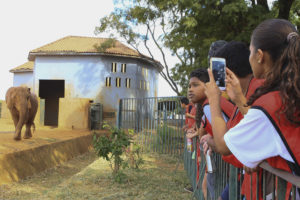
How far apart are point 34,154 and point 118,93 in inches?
547

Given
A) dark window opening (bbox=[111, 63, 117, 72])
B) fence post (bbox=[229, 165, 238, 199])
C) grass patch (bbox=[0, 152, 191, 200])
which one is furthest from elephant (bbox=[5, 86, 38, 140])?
dark window opening (bbox=[111, 63, 117, 72])

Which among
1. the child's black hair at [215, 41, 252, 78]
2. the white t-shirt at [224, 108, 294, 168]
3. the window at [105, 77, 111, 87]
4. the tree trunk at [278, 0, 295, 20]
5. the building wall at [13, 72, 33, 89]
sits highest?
the tree trunk at [278, 0, 295, 20]

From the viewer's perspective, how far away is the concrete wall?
15711mm

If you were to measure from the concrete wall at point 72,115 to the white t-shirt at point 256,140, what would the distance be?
15.0m

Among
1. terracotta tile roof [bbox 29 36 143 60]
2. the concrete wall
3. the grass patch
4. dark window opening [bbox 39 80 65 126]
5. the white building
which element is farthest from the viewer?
dark window opening [bbox 39 80 65 126]

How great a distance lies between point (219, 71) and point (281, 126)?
0.64m

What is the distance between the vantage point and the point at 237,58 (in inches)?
80.0

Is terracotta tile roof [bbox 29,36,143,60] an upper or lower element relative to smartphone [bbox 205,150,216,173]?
upper

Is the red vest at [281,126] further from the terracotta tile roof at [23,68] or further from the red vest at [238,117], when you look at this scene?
the terracotta tile roof at [23,68]

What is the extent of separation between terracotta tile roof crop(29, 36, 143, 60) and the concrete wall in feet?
18.0

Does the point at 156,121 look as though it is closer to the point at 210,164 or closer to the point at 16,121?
the point at 16,121

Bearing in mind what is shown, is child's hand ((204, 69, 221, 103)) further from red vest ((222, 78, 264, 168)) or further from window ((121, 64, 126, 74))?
window ((121, 64, 126, 74))

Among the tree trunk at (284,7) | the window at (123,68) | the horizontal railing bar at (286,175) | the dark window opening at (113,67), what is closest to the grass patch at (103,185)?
the horizontal railing bar at (286,175)

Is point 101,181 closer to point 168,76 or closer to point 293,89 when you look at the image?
point 293,89
